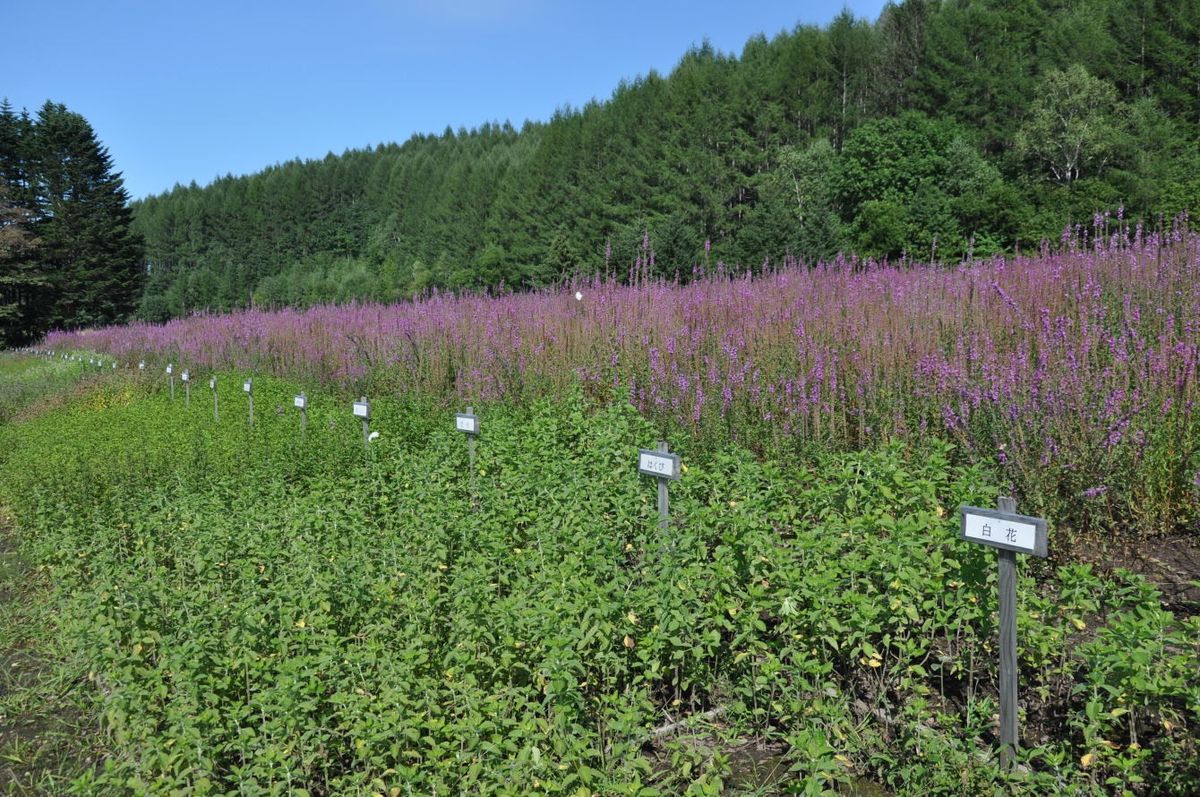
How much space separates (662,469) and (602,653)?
1019mm

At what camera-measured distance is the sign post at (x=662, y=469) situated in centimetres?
353

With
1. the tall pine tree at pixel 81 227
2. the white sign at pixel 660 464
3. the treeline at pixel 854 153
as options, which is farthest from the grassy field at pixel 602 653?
the tall pine tree at pixel 81 227

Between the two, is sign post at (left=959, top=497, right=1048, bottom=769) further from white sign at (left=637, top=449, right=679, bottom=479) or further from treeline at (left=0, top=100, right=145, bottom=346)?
treeline at (left=0, top=100, right=145, bottom=346)

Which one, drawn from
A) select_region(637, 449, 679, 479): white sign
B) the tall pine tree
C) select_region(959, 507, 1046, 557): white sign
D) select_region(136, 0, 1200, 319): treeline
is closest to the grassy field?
→ select_region(637, 449, 679, 479): white sign

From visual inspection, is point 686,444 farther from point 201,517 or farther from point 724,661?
point 201,517

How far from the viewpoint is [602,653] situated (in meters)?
2.79

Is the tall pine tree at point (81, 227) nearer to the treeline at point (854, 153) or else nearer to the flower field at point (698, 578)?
the treeline at point (854, 153)

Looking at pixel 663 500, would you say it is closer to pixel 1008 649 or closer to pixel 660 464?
pixel 660 464

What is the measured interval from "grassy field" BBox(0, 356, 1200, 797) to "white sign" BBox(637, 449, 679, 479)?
0.20m

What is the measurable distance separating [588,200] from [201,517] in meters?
43.3

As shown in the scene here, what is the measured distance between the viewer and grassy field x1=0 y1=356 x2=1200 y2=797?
2400 millimetres

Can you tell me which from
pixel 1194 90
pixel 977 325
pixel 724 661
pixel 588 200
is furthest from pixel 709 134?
pixel 724 661

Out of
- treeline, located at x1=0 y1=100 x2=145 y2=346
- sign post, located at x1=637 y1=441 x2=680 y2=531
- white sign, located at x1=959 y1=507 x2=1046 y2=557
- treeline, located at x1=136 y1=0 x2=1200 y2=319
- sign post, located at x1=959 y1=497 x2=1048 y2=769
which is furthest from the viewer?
treeline, located at x1=0 y1=100 x2=145 y2=346

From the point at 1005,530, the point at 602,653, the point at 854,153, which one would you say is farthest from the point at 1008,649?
the point at 854,153
